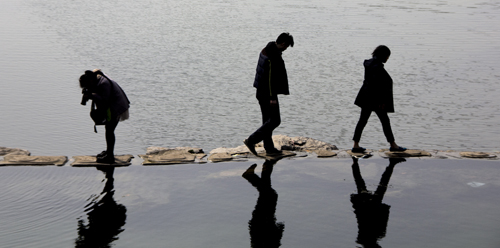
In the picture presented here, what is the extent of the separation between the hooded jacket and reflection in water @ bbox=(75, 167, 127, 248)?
9.65ft

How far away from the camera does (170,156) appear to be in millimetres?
10016

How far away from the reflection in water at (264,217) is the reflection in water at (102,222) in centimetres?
157

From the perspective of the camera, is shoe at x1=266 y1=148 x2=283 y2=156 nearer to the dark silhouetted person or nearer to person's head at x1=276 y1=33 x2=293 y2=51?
the dark silhouetted person

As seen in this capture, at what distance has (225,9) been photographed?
145 feet

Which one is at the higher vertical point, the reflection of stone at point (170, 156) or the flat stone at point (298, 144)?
the flat stone at point (298, 144)

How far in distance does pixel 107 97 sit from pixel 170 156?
157 cm

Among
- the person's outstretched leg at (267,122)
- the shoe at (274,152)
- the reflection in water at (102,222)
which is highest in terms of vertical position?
the person's outstretched leg at (267,122)

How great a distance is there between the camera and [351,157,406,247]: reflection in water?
22.2ft

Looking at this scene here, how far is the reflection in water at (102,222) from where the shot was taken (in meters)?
→ 6.54

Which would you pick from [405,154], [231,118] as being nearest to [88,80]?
[405,154]

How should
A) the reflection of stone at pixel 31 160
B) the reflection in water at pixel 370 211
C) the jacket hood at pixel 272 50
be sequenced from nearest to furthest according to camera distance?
the reflection in water at pixel 370 211 < the jacket hood at pixel 272 50 < the reflection of stone at pixel 31 160

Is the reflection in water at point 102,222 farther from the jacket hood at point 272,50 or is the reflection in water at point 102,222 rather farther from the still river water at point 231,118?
the jacket hood at point 272,50

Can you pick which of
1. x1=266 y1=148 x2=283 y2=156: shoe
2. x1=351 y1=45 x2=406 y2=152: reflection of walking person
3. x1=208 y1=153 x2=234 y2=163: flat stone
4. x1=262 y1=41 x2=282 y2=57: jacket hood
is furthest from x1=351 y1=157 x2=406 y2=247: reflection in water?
x1=262 y1=41 x2=282 y2=57: jacket hood

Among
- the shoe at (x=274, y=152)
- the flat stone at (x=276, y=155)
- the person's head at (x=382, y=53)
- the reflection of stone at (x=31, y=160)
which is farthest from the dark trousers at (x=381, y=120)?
the reflection of stone at (x=31, y=160)
